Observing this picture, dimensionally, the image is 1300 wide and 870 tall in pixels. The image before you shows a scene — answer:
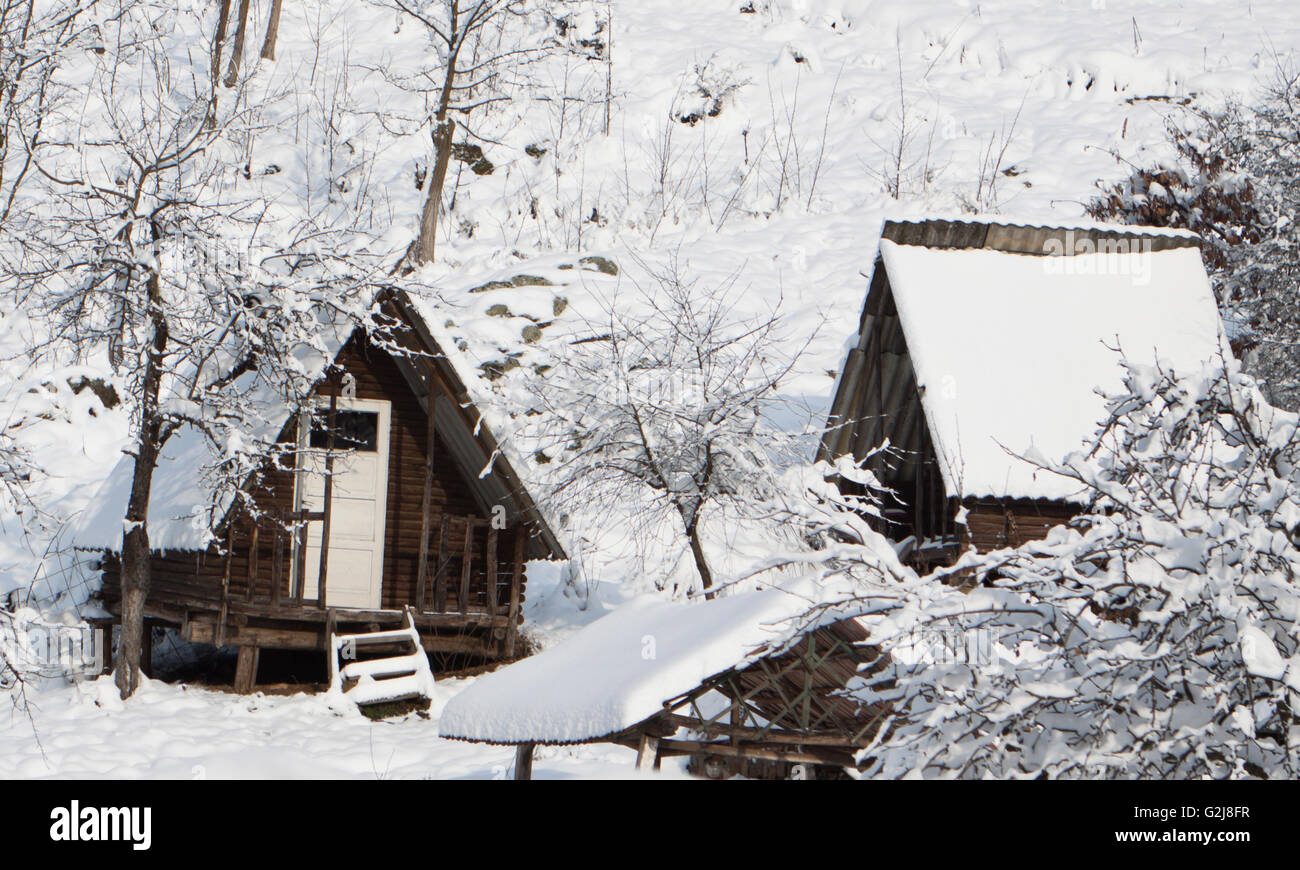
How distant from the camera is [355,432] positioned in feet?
51.5

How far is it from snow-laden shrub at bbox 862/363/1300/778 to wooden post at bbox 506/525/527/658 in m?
10.5

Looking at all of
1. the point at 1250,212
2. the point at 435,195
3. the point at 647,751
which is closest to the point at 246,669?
the point at 647,751

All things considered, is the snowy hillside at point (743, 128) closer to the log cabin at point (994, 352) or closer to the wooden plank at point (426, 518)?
the log cabin at point (994, 352)

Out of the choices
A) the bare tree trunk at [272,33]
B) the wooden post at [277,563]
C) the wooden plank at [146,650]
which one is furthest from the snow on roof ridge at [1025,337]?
the bare tree trunk at [272,33]

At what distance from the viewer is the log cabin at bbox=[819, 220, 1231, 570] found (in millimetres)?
13969

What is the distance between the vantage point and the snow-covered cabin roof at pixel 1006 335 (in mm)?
14102

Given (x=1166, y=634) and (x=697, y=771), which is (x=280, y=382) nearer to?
(x=697, y=771)

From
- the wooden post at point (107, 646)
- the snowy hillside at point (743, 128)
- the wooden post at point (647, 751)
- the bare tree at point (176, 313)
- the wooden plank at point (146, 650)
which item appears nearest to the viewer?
the wooden post at point (647, 751)

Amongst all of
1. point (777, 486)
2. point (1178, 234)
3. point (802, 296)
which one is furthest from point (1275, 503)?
point (802, 296)

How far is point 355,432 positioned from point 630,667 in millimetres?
9834

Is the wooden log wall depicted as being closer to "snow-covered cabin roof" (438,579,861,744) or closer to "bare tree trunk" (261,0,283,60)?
"snow-covered cabin roof" (438,579,861,744)

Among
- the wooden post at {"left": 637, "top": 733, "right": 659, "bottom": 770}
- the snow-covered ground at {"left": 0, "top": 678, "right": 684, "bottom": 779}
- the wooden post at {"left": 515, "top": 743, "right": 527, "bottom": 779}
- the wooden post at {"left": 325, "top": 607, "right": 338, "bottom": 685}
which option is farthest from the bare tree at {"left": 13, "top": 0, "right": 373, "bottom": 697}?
the wooden post at {"left": 637, "top": 733, "right": 659, "bottom": 770}

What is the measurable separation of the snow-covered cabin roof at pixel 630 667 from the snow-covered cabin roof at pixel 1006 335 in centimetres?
660
